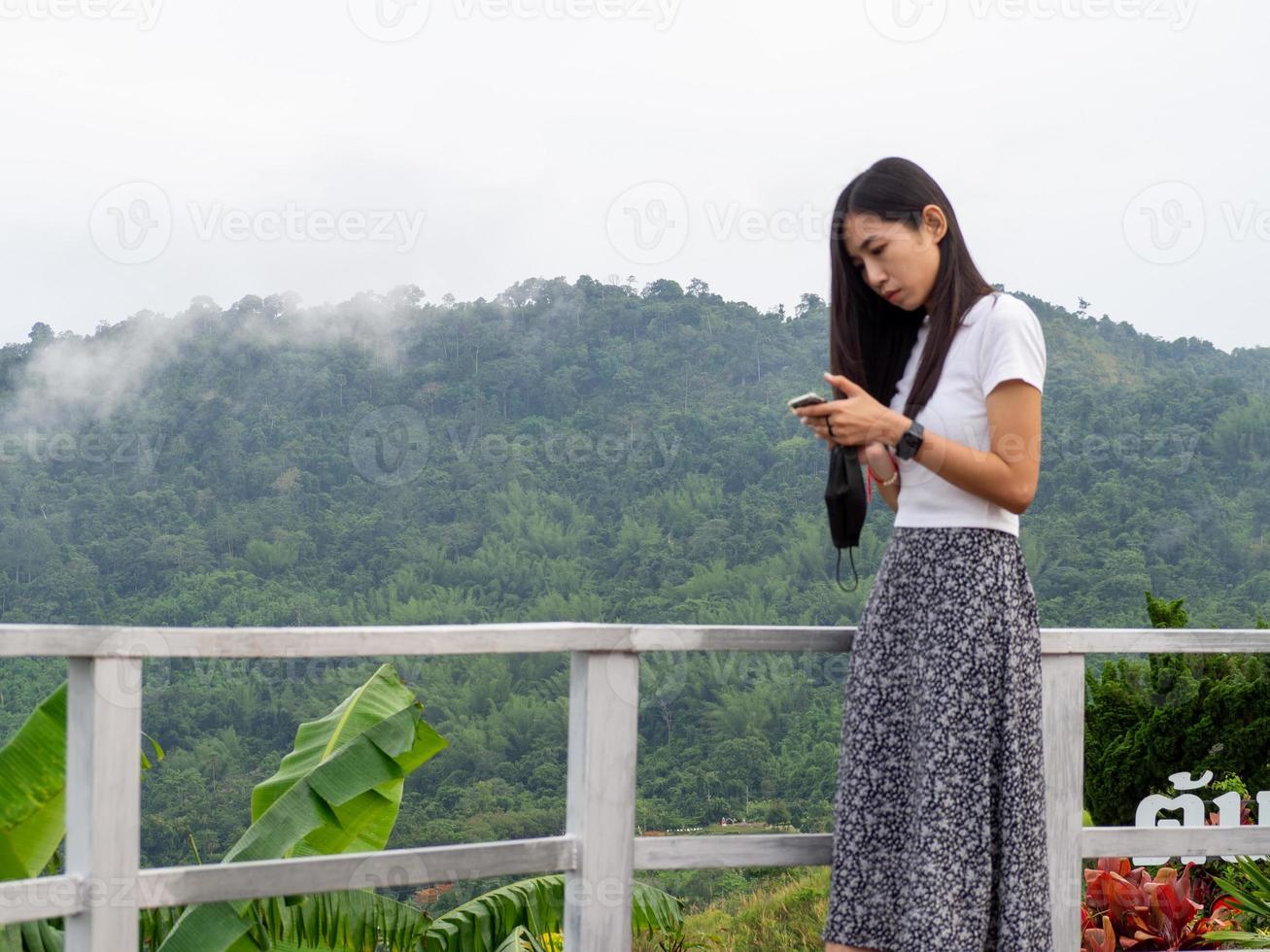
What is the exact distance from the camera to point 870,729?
204 cm

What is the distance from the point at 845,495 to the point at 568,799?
63 centimetres

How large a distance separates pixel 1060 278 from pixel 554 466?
2339 centimetres

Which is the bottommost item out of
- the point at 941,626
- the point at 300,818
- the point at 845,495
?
the point at 300,818

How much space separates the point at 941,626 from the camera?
1.96m

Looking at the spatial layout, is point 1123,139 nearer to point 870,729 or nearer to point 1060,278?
point 1060,278

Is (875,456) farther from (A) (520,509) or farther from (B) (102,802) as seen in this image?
(A) (520,509)

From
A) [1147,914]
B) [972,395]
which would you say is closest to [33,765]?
[972,395]

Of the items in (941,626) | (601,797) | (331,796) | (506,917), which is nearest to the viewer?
(941,626)

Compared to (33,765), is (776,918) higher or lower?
lower

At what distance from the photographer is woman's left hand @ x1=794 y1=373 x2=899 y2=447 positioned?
187cm

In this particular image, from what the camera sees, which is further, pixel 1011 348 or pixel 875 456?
pixel 875 456

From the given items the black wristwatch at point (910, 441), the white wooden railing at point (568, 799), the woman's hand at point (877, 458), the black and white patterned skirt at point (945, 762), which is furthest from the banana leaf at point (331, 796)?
the black wristwatch at point (910, 441)

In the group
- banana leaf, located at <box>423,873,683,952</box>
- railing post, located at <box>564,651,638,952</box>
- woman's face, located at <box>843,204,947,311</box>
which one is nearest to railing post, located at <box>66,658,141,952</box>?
railing post, located at <box>564,651,638,952</box>

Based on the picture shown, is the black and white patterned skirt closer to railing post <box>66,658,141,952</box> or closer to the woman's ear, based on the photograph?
the woman's ear
